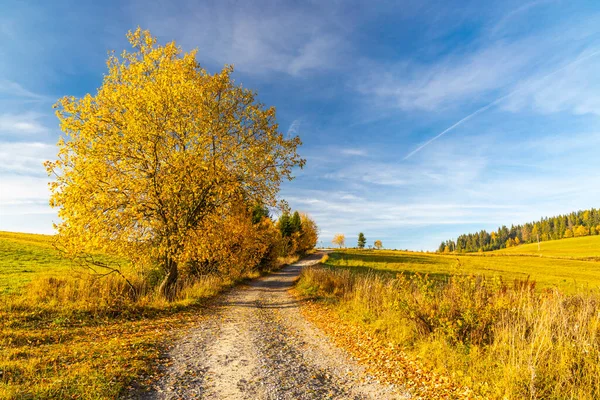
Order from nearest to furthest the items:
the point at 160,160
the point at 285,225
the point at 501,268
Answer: the point at 160,160, the point at 501,268, the point at 285,225

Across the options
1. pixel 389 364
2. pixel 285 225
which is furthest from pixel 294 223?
pixel 389 364

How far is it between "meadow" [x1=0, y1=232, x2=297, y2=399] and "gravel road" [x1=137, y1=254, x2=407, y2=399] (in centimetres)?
88

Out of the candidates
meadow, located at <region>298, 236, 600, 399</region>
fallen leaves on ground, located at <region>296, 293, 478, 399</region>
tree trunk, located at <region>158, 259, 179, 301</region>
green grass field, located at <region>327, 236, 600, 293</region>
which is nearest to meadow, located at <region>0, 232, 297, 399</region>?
tree trunk, located at <region>158, 259, 179, 301</region>

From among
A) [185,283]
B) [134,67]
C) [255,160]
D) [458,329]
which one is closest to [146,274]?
[185,283]

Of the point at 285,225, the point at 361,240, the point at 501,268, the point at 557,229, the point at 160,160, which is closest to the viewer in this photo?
the point at 160,160

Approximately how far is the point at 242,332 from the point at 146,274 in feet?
32.0

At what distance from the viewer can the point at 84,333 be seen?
10055mm

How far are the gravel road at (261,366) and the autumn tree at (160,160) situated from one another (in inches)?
224

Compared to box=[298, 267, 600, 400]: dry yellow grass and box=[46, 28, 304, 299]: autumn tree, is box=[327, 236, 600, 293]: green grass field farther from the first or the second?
box=[46, 28, 304, 299]: autumn tree

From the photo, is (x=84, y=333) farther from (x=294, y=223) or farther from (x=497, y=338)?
(x=294, y=223)

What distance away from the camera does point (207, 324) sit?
1216cm

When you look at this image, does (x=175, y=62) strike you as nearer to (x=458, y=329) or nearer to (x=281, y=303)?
(x=281, y=303)

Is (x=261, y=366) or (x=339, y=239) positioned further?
(x=339, y=239)

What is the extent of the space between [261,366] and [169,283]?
11.0 m
